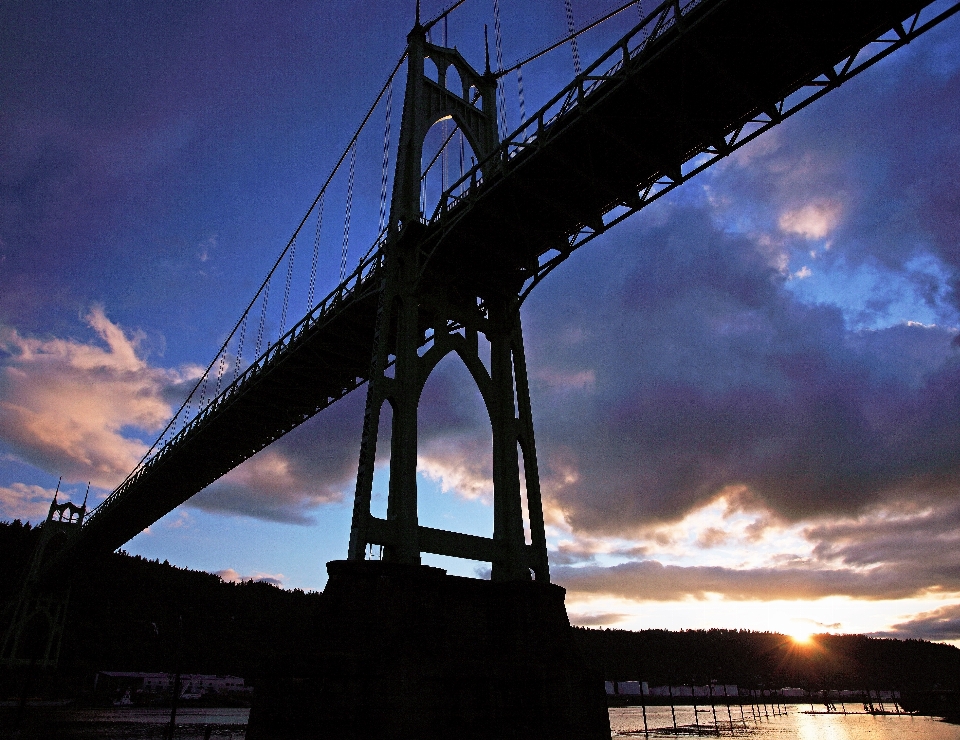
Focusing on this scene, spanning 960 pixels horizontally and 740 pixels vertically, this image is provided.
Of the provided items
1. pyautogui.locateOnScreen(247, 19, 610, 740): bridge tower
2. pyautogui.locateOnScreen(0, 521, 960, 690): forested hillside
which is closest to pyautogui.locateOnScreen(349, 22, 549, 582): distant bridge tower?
pyautogui.locateOnScreen(247, 19, 610, 740): bridge tower

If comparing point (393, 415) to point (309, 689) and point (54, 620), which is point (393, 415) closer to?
point (309, 689)

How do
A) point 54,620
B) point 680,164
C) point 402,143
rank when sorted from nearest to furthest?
1. point 680,164
2. point 402,143
3. point 54,620

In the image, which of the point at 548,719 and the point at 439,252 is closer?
the point at 548,719

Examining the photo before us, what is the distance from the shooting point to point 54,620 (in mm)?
64312

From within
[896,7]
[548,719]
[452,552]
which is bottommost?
[548,719]

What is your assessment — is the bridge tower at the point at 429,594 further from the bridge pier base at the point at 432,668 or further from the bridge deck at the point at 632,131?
the bridge deck at the point at 632,131

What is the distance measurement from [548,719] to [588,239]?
1362cm

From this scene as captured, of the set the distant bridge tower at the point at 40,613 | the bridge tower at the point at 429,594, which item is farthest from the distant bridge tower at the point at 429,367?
the distant bridge tower at the point at 40,613

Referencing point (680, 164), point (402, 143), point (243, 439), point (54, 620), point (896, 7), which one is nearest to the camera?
point (896, 7)

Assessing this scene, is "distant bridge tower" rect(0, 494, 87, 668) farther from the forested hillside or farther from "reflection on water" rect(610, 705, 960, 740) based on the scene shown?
"reflection on water" rect(610, 705, 960, 740)

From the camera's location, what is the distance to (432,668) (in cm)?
1475

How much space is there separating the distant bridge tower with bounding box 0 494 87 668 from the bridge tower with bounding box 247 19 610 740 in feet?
194

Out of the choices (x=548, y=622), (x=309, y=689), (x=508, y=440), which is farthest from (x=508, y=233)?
(x=309, y=689)

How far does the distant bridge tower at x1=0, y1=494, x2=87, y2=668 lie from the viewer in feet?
203
